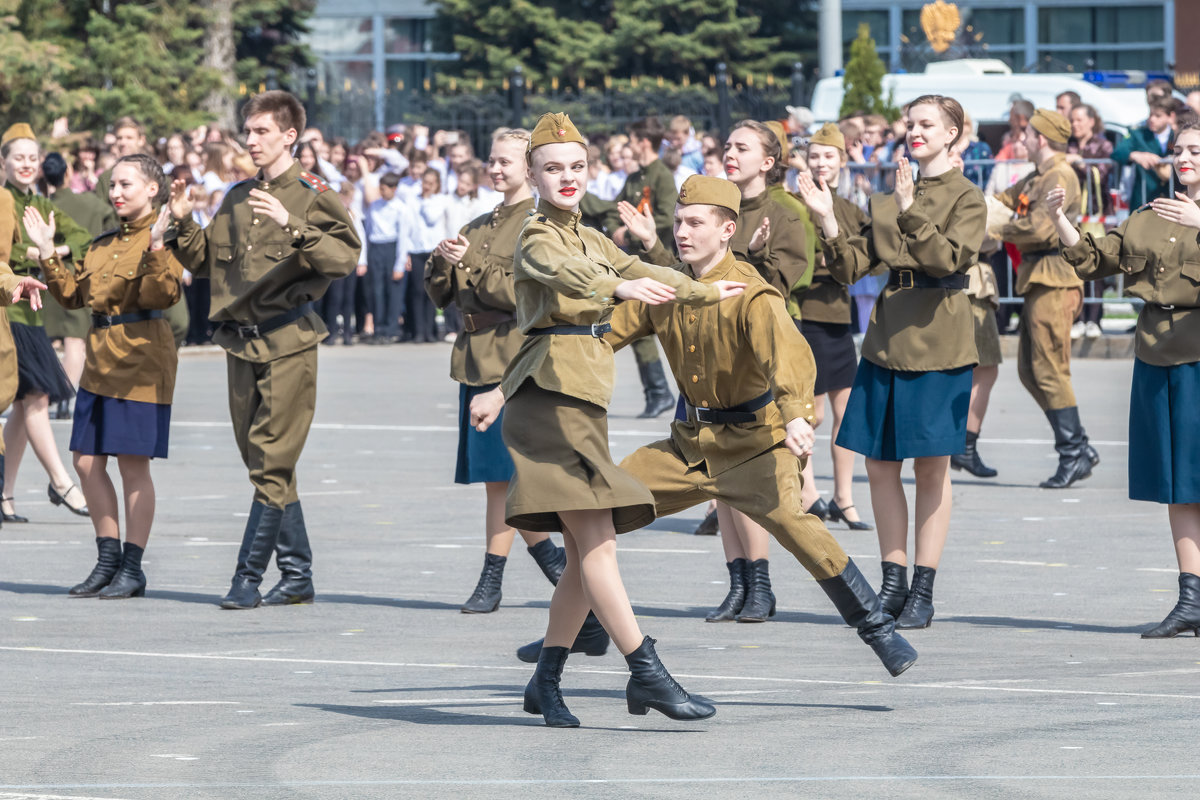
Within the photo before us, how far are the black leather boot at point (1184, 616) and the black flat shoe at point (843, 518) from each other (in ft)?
10.2

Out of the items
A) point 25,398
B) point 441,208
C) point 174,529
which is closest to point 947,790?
point 174,529

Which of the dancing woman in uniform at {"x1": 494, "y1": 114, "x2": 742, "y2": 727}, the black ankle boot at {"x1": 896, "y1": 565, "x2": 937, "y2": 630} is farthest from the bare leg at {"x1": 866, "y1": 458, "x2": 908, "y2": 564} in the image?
the dancing woman in uniform at {"x1": 494, "y1": 114, "x2": 742, "y2": 727}

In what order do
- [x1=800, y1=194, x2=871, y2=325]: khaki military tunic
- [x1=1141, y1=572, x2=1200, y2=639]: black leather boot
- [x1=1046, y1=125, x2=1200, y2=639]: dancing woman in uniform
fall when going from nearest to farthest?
[x1=1141, y1=572, x2=1200, y2=639]: black leather boot < [x1=1046, y1=125, x2=1200, y2=639]: dancing woman in uniform < [x1=800, y1=194, x2=871, y2=325]: khaki military tunic

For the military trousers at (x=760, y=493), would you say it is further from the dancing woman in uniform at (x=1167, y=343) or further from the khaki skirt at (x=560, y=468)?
the dancing woman in uniform at (x=1167, y=343)

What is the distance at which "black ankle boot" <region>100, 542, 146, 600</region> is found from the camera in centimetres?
938

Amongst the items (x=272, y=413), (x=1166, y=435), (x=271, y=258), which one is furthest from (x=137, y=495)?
(x=1166, y=435)

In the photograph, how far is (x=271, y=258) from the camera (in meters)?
8.97

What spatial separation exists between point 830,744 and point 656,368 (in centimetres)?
1056

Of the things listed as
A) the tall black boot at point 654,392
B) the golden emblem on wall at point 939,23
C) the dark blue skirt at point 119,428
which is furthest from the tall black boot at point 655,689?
the golden emblem on wall at point 939,23

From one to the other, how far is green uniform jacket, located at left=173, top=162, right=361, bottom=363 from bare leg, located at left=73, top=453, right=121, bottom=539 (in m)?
0.89

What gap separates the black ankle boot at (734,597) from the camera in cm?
869

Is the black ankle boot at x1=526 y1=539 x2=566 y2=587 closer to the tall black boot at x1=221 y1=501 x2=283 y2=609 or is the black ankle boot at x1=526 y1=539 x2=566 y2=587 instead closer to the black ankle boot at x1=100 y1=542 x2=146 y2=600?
the tall black boot at x1=221 y1=501 x2=283 y2=609

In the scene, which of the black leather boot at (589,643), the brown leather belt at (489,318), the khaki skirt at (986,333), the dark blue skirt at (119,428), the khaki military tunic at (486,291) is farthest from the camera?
the khaki skirt at (986,333)

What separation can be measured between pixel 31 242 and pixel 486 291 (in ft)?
11.9
